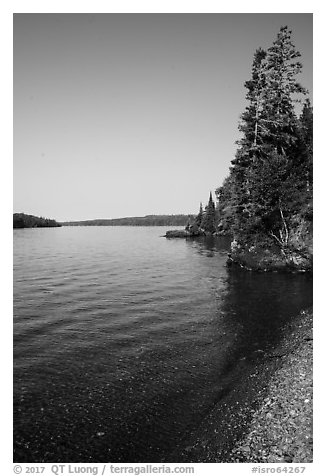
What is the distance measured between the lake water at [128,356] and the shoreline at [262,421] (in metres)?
0.65

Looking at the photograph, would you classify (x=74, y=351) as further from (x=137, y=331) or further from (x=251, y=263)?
(x=251, y=263)

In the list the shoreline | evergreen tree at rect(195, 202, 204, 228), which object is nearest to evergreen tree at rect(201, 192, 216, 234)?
evergreen tree at rect(195, 202, 204, 228)

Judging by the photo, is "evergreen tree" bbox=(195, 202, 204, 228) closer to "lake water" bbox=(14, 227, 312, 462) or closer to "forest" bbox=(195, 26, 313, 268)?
"forest" bbox=(195, 26, 313, 268)

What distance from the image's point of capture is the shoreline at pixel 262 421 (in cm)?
702

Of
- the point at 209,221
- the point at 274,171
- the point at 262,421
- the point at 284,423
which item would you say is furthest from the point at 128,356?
the point at 209,221

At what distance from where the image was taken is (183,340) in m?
15.0

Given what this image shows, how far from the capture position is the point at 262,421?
792cm

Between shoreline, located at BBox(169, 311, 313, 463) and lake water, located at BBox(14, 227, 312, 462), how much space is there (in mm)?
648

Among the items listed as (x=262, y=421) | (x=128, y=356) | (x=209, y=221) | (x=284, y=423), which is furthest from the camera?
(x=209, y=221)

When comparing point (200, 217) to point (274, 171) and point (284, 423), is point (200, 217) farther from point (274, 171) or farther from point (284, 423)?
point (284, 423)

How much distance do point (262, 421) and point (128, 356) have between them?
6899 millimetres

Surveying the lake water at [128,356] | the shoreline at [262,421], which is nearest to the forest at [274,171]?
the lake water at [128,356]

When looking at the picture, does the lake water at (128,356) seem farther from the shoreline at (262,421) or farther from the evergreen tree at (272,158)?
the evergreen tree at (272,158)
